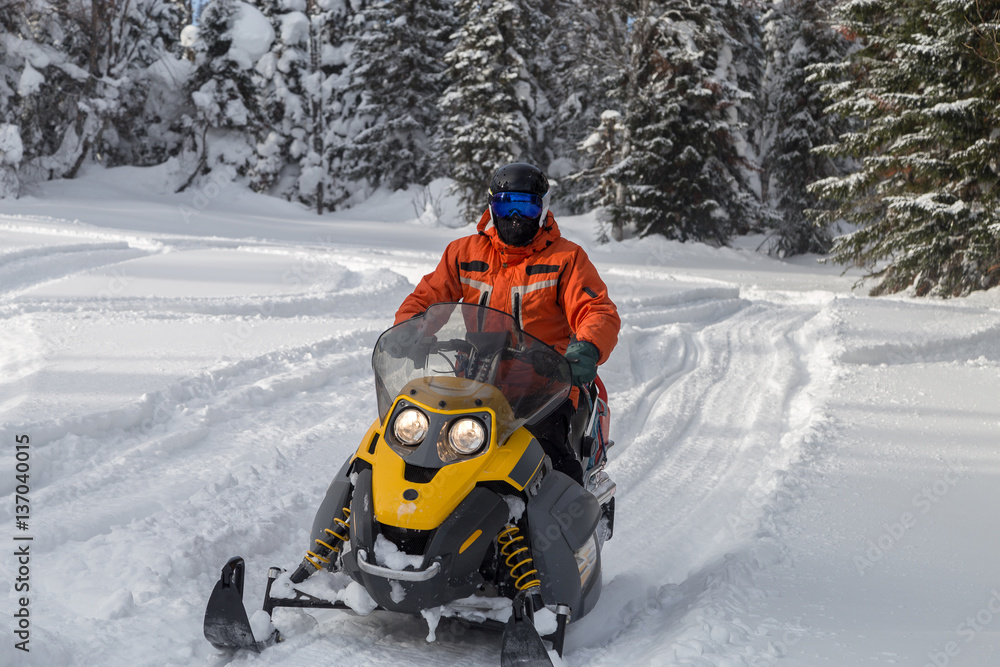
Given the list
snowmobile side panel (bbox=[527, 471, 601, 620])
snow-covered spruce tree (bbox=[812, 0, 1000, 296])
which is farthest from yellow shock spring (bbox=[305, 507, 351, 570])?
snow-covered spruce tree (bbox=[812, 0, 1000, 296])

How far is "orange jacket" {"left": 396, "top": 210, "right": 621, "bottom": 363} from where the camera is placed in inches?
134

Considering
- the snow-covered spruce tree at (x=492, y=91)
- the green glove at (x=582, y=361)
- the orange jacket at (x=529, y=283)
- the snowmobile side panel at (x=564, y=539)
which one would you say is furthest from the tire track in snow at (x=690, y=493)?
the snow-covered spruce tree at (x=492, y=91)

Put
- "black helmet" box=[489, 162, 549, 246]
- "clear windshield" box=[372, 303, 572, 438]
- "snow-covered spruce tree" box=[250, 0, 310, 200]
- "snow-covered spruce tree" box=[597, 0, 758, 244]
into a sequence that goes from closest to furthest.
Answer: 1. "clear windshield" box=[372, 303, 572, 438]
2. "black helmet" box=[489, 162, 549, 246]
3. "snow-covered spruce tree" box=[597, 0, 758, 244]
4. "snow-covered spruce tree" box=[250, 0, 310, 200]

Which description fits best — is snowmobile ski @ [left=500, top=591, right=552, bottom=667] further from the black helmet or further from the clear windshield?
the black helmet

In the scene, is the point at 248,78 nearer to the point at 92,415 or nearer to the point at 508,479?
the point at 92,415

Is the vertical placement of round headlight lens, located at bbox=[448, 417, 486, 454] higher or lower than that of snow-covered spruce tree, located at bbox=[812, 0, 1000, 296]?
lower

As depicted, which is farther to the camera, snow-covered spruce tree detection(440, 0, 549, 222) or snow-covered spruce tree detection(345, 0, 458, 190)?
snow-covered spruce tree detection(345, 0, 458, 190)

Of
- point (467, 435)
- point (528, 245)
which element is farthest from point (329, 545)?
point (528, 245)

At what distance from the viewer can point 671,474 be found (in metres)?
4.97

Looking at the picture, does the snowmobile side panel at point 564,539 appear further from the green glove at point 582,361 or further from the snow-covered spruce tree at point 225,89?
the snow-covered spruce tree at point 225,89

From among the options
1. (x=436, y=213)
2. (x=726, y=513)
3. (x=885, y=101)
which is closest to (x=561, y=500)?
(x=726, y=513)

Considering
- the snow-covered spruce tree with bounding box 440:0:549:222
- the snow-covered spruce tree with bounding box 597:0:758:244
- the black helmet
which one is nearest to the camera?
the black helmet

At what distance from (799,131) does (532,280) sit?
2400cm

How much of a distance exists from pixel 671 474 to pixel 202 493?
273cm
